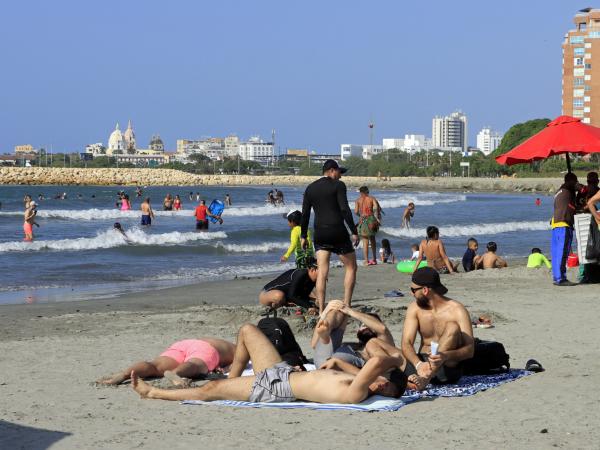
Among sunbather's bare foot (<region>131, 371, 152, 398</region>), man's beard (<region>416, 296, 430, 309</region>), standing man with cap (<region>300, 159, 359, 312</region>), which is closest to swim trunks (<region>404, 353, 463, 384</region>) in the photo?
man's beard (<region>416, 296, 430, 309</region>)

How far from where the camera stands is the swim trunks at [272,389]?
20.6ft

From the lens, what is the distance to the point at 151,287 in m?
15.2

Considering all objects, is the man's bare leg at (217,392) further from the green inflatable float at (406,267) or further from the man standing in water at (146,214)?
the man standing in water at (146,214)

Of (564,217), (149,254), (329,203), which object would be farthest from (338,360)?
(149,254)

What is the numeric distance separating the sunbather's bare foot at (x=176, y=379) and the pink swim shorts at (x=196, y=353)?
0.39 m

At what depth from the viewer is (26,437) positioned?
5.46m

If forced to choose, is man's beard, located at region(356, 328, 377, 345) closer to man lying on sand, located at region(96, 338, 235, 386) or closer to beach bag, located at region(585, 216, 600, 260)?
man lying on sand, located at region(96, 338, 235, 386)

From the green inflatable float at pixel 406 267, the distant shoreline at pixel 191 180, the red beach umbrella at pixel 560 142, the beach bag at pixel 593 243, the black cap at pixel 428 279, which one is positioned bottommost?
the distant shoreline at pixel 191 180

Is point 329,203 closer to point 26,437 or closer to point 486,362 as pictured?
point 486,362

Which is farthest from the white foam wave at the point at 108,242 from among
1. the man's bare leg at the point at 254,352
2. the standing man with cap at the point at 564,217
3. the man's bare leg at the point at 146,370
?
the man's bare leg at the point at 254,352

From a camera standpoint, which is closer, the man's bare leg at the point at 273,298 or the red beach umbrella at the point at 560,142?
the man's bare leg at the point at 273,298

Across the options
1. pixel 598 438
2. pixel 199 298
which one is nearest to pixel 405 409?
pixel 598 438

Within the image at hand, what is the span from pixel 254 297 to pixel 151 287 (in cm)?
271

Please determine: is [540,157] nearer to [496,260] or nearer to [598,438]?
[496,260]
